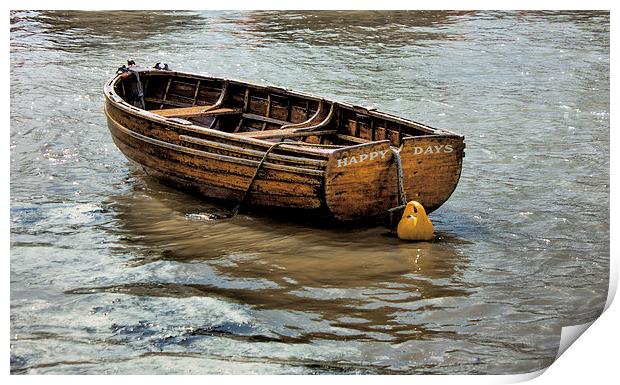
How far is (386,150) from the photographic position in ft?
25.9

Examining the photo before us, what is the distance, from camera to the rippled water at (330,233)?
597cm

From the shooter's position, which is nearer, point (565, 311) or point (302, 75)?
point (565, 311)

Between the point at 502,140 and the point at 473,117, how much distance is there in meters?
1.07

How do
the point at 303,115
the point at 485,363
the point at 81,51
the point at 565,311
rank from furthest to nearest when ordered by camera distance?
the point at 81,51 → the point at 303,115 → the point at 565,311 → the point at 485,363

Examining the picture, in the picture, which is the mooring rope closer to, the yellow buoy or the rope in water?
the rope in water

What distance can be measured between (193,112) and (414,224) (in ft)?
11.2

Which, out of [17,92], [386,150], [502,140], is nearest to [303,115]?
[386,150]

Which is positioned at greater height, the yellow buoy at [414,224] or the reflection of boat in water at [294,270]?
the yellow buoy at [414,224]

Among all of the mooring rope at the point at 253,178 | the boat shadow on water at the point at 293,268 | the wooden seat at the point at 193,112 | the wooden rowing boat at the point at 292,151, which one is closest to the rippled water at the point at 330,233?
the boat shadow on water at the point at 293,268

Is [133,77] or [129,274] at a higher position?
[133,77]

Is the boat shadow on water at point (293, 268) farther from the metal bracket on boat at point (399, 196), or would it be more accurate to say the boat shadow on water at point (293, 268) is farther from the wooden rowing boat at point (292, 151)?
the wooden rowing boat at point (292, 151)

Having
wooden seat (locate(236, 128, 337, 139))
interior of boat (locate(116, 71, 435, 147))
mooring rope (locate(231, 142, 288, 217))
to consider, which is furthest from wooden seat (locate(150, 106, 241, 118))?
mooring rope (locate(231, 142, 288, 217))

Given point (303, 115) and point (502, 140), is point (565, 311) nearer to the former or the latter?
point (303, 115)

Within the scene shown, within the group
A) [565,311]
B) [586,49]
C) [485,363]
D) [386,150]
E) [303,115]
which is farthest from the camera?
[586,49]
